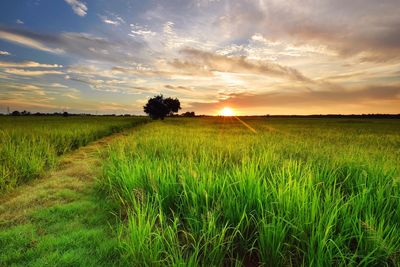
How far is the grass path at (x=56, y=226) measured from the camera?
313 cm

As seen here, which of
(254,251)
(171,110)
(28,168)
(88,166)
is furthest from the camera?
(171,110)

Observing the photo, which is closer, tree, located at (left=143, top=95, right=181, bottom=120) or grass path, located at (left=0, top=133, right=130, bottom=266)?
grass path, located at (left=0, top=133, right=130, bottom=266)

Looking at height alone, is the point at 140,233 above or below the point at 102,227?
above

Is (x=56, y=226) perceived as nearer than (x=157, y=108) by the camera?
Yes

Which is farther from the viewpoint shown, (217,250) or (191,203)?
(191,203)

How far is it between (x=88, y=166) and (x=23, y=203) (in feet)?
11.6

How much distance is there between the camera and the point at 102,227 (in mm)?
4031

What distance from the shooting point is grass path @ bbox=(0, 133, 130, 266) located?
313 centimetres

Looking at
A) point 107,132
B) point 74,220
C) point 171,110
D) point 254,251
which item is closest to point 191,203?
point 254,251

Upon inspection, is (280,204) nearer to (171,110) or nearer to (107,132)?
(107,132)

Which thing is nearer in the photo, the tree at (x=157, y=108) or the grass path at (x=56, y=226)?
the grass path at (x=56, y=226)

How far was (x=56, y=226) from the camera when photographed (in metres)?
4.03

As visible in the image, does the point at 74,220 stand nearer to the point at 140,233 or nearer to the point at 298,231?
the point at 140,233

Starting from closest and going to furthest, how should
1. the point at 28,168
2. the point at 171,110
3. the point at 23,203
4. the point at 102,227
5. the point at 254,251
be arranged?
1. the point at 254,251
2. the point at 102,227
3. the point at 23,203
4. the point at 28,168
5. the point at 171,110
